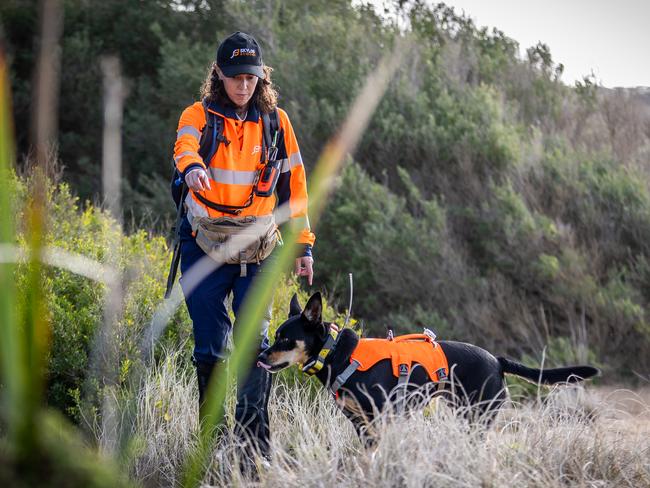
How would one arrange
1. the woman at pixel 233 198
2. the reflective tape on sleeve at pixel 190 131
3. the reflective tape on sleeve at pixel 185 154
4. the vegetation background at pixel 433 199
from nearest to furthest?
the reflective tape on sleeve at pixel 185 154, the reflective tape on sleeve at pixel 190 131, the woman at pixel 233 198, the vegetation background at pixel 433 199

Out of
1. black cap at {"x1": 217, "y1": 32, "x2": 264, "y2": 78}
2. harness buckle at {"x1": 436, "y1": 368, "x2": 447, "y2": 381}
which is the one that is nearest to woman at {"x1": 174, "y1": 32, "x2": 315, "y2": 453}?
black cap at {"x1": 217, "y1": 32, "x2": 264, "y2": 78}

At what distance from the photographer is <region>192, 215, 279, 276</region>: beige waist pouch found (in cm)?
411

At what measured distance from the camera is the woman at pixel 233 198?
4.12 meters

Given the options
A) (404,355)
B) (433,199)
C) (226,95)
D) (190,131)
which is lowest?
(404,355)

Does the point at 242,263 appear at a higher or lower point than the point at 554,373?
higher

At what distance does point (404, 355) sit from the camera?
421 centimetres

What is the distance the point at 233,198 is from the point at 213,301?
527 millimetres

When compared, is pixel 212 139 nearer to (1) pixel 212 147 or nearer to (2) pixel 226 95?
(1) pixel 212 147

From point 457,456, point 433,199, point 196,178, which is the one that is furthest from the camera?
point 433,199

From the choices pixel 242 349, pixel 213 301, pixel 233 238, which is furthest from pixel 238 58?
pixel 242 349

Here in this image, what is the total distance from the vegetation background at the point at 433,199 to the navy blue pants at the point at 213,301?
4.96ft

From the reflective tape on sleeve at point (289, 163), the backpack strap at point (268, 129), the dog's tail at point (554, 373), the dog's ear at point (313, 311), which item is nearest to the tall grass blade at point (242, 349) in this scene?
the dog's ear at point (313, 311)

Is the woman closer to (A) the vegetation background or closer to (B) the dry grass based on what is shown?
(B) the dry grass

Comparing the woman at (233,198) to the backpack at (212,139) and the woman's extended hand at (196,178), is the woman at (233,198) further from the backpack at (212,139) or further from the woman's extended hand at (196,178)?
the woman's extended hand at (196,178)
